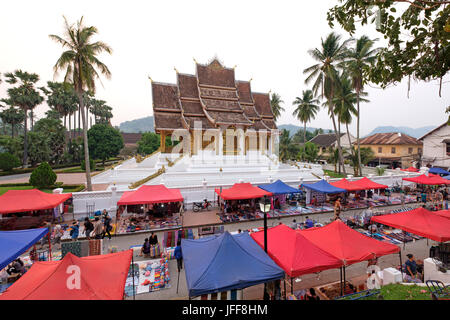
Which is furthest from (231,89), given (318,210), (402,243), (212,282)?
(212,282)

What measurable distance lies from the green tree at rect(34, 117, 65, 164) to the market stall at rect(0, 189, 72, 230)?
3437 centimetres

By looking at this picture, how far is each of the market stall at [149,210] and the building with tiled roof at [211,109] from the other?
38.7 feet

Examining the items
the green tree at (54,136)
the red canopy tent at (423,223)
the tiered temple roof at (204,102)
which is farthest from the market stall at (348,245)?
the green tree at (54,136)

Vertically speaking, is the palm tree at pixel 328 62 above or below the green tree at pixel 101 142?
above

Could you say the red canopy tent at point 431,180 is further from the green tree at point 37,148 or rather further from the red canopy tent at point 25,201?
the green tree at point 37,148

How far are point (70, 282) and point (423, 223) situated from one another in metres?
11.9

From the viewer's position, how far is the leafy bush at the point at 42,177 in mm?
19469

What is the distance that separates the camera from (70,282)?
4.66 metres

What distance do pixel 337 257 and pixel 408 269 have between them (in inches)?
134

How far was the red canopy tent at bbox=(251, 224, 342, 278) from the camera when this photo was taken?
592cm

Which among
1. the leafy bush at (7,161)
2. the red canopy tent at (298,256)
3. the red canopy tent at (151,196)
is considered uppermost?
the leafy bush at (7,161)

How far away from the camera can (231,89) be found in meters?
28.2
